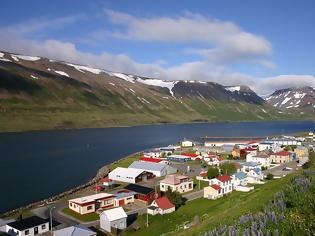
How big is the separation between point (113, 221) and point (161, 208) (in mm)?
8175

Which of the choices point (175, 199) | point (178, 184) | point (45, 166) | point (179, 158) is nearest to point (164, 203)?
point (175, 199)

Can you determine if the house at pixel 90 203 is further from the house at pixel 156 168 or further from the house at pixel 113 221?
the house at pixel 156 168

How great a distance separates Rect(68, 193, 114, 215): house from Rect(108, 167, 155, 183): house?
61.6 ft

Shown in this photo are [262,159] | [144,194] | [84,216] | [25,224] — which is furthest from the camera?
[262,159]

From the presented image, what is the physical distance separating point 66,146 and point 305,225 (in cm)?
13226

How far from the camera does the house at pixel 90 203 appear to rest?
50375mm

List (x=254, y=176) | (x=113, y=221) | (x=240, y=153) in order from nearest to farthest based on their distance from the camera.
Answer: (x=113, y=221), (x=254, y=176), (x=240, y=153)

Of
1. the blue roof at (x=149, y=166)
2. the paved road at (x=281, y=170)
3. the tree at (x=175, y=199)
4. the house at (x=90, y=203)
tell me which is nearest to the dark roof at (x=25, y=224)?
the house at (x=90, y=203)

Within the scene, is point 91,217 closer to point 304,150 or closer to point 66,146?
point 304,150

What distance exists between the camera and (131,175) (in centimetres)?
7369

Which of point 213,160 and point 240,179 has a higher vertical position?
point 240,179

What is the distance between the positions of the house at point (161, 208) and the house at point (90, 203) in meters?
7.83

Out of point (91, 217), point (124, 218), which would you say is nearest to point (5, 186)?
point (91, 217)

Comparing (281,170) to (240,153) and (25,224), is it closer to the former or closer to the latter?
(240,153)
